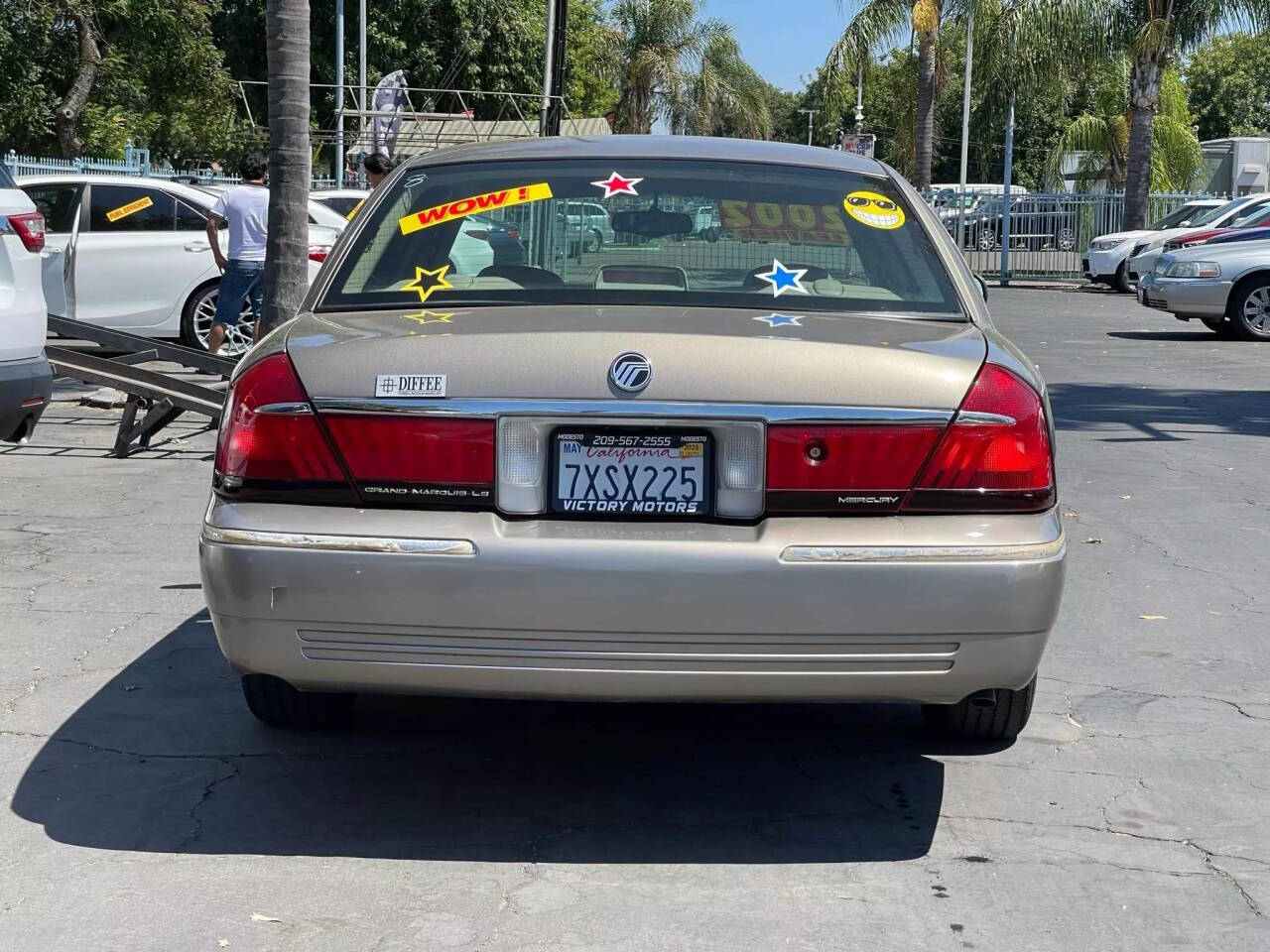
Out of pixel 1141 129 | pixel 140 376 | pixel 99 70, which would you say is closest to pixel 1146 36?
pixel 1141 129

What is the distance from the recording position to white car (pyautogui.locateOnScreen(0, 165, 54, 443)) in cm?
657

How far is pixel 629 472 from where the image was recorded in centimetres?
363

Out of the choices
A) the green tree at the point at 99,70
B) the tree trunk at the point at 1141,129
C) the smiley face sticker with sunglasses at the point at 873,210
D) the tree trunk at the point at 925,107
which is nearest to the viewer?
A: the smiley face sticker with sunglasses at the point at 873,210

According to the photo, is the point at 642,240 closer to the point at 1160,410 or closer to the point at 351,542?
the point at 351,542

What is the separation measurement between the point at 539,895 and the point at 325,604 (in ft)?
2.49

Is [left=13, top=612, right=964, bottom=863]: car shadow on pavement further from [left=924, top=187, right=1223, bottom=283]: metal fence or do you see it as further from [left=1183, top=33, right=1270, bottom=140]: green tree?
[left=1183, top=33, right=1270, bottom=140]: green tree

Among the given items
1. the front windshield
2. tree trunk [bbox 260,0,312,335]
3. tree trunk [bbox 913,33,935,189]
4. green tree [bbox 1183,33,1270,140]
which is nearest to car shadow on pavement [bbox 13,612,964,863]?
tree trunk [bbox 260,0,312,335]

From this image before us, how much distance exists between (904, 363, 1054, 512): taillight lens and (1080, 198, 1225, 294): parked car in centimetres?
2725

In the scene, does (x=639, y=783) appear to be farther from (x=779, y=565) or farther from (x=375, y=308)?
(x=375, y=308)

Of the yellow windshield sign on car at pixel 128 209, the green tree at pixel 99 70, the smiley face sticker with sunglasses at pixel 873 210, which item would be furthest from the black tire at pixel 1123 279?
the smiley face sticker with sunglasses at pixel 873 210

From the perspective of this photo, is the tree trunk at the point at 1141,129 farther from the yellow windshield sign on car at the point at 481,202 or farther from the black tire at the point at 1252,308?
the yellow windshield sign on car at the point at 481,202

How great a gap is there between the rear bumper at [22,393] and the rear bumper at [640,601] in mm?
3203

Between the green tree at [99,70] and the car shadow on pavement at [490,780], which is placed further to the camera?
the green tree at [99,70]

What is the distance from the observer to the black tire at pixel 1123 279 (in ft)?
99.1
